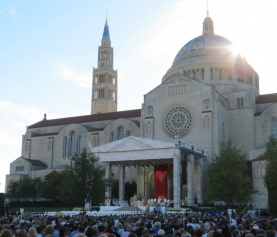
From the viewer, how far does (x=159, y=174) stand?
60.3 m

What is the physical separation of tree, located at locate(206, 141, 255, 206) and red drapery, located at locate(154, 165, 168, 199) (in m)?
11.3

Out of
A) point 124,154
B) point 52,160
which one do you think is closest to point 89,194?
point 124,154

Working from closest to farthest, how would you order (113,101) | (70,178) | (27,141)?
(70,178) < (27,141) < (113,101)

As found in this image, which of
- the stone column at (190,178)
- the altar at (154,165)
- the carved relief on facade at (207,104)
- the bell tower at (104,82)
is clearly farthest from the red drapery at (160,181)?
the bell tower at (104,82)

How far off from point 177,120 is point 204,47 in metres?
18.5

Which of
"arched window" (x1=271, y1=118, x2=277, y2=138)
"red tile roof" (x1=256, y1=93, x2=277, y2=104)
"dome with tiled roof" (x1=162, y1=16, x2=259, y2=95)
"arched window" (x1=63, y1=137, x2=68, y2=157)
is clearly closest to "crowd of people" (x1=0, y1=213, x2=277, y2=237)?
"arched window" (x1=271, y1=118, x2=277, y2=138)

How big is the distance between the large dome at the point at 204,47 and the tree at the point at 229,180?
3088 centimetres

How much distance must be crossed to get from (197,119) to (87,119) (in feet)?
98.6

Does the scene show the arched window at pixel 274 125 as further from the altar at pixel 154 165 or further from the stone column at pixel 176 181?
the stone column at pixel 176 181

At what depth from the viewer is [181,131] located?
64.4 m

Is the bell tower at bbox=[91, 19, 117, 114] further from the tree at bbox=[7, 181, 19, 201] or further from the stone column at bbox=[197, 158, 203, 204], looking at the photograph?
the stone column at bbox=[197, 158, 203, 204]

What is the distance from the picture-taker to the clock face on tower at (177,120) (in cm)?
6419

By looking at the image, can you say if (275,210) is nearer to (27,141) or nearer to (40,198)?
(40,198)

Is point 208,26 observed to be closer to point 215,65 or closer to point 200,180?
point 215,65
